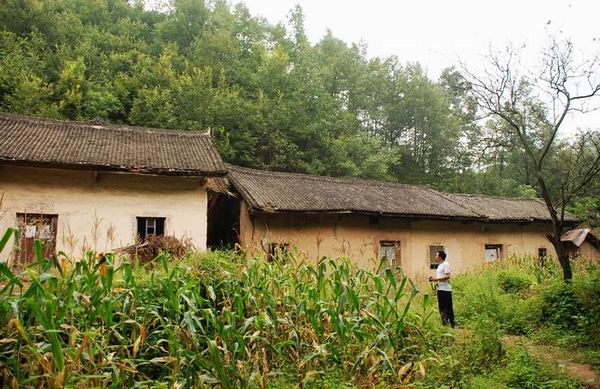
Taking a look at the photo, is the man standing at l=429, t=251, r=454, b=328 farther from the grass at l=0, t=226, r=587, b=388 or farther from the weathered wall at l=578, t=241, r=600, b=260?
the weathered wall at l=578, t=241, r=600, b=260

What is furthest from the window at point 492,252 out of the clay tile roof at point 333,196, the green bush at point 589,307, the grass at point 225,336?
the grass at point 225,336

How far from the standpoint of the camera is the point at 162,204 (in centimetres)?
1198

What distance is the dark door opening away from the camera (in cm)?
1426

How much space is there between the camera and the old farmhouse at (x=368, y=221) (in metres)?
13.1

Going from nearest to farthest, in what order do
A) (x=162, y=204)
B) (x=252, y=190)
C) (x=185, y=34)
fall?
(x=162, y=204) → (x=252, y=190) → (x=185, y=34)

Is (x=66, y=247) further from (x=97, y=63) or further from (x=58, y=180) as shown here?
(x=97, y=63)

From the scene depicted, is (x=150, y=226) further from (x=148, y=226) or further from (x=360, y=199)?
(x=360, y=199)

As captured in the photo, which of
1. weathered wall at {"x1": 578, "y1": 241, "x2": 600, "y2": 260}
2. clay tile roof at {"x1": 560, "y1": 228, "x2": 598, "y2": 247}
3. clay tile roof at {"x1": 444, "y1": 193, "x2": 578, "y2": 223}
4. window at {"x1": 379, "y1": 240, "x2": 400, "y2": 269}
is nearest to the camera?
window at {"x1": 379, "y1": 240, "x2": 400, "y2": 269}

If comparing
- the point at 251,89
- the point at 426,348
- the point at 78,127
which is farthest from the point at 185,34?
the point at 426,348

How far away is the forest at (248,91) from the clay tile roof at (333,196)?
319 centimetres

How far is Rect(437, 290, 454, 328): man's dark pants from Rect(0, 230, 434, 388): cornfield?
1894 millimetres

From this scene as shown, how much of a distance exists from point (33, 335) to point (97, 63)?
24722 mm

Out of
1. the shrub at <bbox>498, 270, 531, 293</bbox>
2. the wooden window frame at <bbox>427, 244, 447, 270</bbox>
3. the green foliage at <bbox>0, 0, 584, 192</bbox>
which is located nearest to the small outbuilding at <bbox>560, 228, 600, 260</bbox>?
the green foliage at <bbox>0, 0, 584, 192</bbox>

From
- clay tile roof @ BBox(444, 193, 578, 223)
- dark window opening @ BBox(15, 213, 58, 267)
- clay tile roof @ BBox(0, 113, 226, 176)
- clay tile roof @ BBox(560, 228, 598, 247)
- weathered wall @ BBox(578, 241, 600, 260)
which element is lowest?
weathered wall @ BBox(578, 241, 600, 260)
